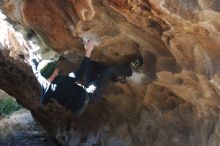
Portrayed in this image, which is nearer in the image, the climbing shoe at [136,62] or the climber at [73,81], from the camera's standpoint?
the climber at [73,81]

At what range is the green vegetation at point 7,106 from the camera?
28.9ft

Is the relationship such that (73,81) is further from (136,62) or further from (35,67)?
(136,62)

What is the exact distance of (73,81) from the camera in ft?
11.0

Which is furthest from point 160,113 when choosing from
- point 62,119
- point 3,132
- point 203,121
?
point 3,132

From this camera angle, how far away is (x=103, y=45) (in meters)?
3.53

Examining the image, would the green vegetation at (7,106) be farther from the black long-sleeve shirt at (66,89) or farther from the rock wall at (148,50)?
the black long-sleeve shirt at (66,89)

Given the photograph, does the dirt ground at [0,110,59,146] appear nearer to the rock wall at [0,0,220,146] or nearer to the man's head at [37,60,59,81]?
the rock wall at [0,0,220,146]

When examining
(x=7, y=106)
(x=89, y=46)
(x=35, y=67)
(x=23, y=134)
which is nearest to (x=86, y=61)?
(x=89, y=46)

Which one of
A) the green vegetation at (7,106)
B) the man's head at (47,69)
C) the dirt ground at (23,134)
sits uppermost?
the man's head at (47,69)

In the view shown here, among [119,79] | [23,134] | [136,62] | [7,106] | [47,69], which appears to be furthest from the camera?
[7,106]

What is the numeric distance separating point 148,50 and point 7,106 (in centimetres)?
624

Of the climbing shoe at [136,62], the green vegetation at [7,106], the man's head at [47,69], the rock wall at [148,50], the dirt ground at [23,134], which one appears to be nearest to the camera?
the rock wall at [148,50]

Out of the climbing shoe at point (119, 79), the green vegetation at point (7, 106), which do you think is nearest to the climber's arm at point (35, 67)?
the climbing shoe at point (119, 79)

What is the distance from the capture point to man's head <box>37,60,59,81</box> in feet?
10.9
